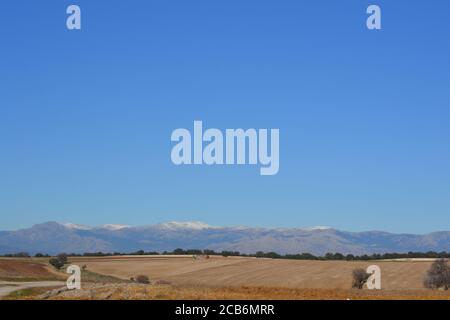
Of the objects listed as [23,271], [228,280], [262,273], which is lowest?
[228,280]

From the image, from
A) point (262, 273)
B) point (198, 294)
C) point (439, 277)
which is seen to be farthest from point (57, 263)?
point (198, 294)

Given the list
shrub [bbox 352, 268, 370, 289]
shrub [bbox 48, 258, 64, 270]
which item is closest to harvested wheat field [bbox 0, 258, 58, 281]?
shrub [bbox 48, 258, 64, 270]

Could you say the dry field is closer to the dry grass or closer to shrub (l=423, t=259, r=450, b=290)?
the dry grass

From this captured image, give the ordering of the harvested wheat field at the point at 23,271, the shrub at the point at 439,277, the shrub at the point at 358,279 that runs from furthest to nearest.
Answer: the harvested wheat field at the point at 23,271
the shrub at the point at 358,279
the shrub at the point at 439,277

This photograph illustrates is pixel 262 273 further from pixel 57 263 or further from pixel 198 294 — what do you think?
pixel 198 294

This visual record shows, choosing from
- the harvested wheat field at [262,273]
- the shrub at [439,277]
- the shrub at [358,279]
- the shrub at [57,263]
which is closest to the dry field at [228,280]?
the harvested wheat field at [262,273]

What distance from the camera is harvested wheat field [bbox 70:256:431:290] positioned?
114 meters

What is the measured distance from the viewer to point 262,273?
135875 millimetres

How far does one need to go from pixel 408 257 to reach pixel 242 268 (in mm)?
62984

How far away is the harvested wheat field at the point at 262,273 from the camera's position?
114 m

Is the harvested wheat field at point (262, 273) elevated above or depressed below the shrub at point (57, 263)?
below

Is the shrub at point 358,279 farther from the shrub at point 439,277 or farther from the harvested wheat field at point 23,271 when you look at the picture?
the harvested wheat field at point 23,271

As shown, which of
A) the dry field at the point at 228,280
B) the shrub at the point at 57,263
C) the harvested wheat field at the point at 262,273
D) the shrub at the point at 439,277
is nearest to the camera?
the dry field at the point at 228,280
